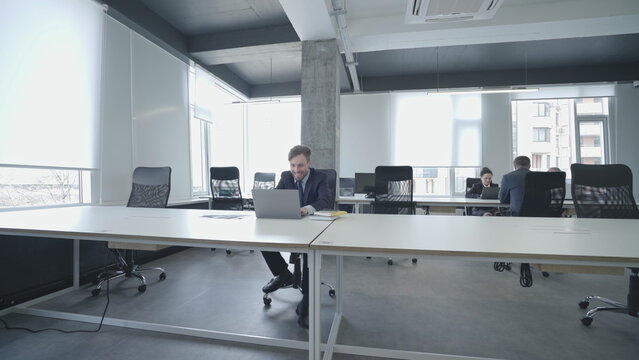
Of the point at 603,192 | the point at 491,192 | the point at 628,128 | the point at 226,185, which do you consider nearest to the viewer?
the point at 603,192

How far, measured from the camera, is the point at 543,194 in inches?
116

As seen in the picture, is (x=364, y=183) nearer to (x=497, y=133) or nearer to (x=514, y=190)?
(x=514, y=190)

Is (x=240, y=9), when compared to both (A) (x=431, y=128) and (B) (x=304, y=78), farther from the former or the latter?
(A) (x=431, y=128)

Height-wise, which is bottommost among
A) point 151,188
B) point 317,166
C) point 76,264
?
point 76,264

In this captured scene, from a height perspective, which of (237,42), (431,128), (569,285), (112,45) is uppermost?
(237,42)

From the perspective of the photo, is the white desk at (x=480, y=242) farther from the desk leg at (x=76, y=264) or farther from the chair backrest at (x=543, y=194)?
the desk leg at (x=76, y=264)

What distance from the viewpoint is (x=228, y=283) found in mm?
2955

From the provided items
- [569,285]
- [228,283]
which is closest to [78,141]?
[228,283]

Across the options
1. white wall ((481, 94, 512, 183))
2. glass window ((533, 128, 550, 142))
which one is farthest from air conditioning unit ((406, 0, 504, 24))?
glass window ((533, 128, 550, 142))

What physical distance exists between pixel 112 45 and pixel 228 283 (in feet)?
10.2

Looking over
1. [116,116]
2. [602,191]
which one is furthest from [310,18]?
[602,191]

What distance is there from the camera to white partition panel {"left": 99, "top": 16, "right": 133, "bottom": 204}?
3.31m

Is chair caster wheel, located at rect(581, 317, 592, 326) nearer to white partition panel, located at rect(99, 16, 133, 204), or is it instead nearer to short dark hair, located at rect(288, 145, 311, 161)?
short dark hair, located at rect(288, 145, 311, 161)

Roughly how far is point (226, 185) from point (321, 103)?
6.63ft
